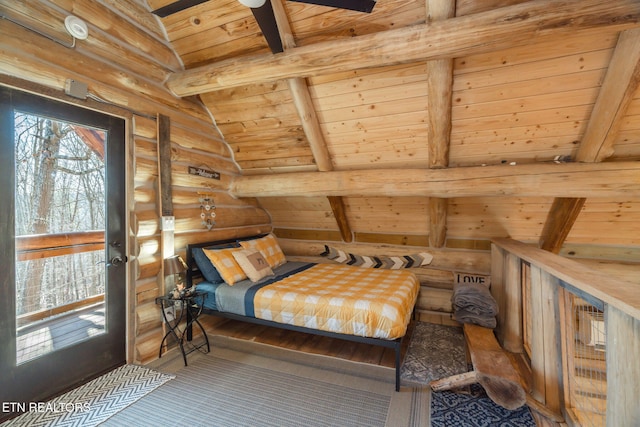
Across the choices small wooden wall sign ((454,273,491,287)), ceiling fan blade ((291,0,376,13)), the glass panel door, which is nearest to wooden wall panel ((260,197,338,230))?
small wooden wall sign ((454,273,491,287))

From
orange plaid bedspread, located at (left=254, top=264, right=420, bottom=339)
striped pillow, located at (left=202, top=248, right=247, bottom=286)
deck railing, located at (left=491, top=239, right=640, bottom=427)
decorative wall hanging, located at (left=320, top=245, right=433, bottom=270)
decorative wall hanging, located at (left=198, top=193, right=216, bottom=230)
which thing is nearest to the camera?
deck railing, located at (left=491, top=239, right=640, bottom=427)

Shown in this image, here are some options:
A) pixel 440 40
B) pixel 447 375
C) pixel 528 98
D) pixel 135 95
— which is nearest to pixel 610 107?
pixel 528 98

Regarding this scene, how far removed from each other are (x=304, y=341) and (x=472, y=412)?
1.67 m

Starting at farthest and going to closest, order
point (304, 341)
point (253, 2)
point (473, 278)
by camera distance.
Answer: point (473, 278) < point (304, 341) < point (253, 2)

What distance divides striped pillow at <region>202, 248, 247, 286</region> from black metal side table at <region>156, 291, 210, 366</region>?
0.97 feet

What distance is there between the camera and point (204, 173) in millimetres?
3469

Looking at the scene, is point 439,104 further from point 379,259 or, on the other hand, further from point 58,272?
point 58,272

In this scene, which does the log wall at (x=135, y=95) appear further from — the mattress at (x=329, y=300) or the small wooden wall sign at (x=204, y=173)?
the mattress at (x=329, y=300)

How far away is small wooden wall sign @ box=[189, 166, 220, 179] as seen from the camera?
3.30m

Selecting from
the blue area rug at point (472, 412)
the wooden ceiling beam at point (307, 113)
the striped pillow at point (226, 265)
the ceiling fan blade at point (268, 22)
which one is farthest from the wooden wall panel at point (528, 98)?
the striped pillow at point (226, 265)

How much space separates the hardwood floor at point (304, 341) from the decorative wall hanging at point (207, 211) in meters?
→ 1.13

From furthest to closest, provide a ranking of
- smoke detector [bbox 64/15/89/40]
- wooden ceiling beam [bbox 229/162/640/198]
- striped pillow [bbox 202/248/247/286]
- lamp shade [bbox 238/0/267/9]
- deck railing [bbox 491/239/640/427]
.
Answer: striped pillow [bbox 202/248/247/286] → wooden ceiling beam [bbox 229/162/640/198] → smoke detector [bbox 64/15/89/40] → lamp shade [bbox 238/0/267/9] → deck railing [bbox 491/239/640/427]

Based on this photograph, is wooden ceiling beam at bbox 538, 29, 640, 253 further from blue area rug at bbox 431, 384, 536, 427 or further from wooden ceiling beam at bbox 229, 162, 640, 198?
blue area rug at bbox 431, 384, 536, 427

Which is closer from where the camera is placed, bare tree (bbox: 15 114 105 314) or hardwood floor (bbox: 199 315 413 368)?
bare tree (bbox: 15 114 105 314)
